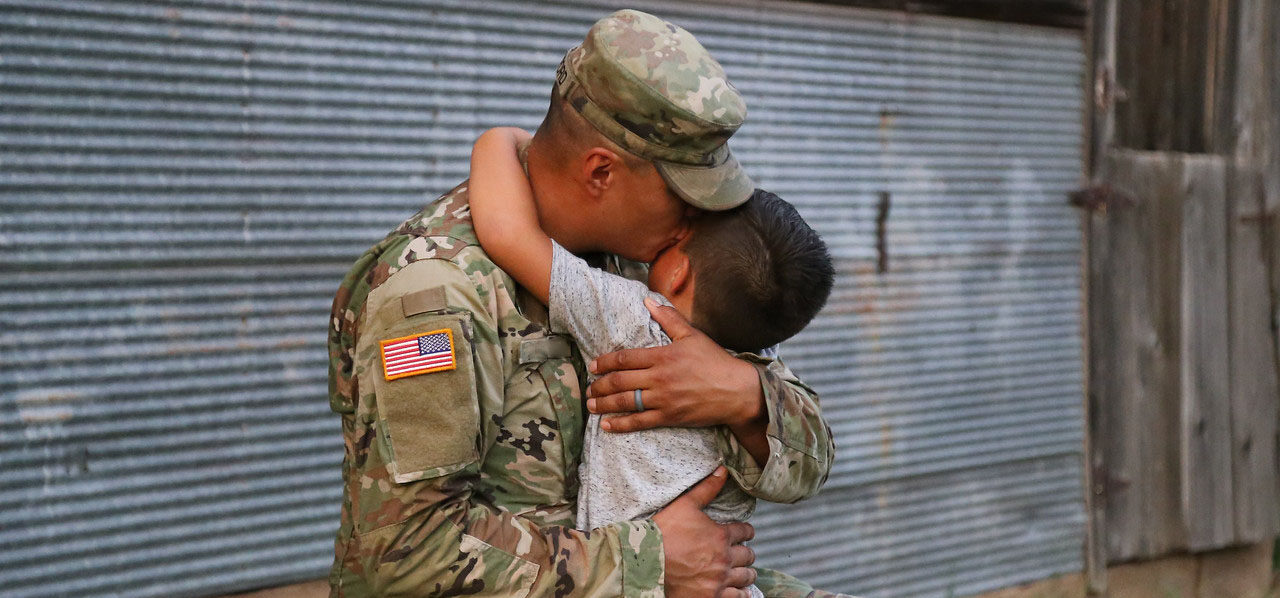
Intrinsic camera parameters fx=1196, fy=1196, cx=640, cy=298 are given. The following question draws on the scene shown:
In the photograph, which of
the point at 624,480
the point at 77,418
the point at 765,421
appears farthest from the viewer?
the point at 77,418

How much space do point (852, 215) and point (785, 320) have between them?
2326 mm

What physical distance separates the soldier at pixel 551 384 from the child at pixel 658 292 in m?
0.04

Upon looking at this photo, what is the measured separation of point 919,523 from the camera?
482cm

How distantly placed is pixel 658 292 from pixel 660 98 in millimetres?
404

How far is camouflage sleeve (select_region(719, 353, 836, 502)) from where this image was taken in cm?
223

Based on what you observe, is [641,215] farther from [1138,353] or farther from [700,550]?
[1138,353]

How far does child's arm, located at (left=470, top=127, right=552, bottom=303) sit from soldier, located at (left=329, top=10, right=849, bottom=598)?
0.11ft

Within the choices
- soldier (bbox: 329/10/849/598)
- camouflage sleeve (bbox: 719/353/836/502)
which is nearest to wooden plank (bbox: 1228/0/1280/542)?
camouflage sleeve (bbox: 719/353/836/502)

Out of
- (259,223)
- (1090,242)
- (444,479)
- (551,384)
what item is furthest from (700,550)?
(1090,242)

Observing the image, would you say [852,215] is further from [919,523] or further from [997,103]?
[919,523]

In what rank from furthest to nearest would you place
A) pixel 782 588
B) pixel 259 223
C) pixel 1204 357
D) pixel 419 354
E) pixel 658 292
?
A: pixel 1204 357, pixel 259 223, pixel 782 588, pixel 658 292, pixel 419 354

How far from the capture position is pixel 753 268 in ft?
7.20

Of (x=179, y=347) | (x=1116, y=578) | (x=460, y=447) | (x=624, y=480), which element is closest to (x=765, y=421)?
(x=624, y=480)

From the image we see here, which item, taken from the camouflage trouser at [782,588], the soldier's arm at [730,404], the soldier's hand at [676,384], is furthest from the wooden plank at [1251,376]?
the soldier's hand at [676,384]
